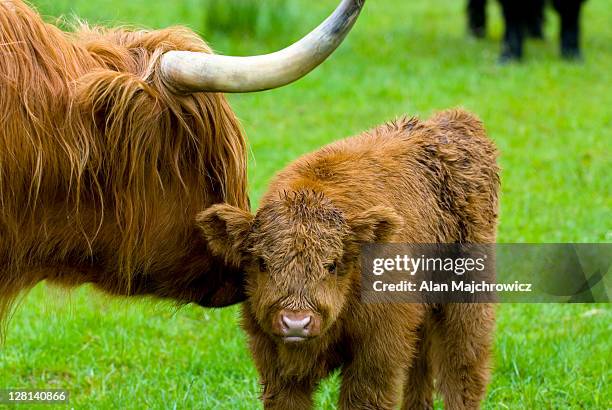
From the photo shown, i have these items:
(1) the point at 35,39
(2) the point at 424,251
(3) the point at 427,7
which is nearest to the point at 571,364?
(2) the point at 424,251

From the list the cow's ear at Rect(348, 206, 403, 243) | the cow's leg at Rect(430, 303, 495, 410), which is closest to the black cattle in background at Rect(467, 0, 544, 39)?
the cow's leg at Rect(430, 303, 495, 410)

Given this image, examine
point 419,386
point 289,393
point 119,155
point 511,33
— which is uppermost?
point 511,33

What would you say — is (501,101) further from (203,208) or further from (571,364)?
(203,208)

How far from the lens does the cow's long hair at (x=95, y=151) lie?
3.82 m

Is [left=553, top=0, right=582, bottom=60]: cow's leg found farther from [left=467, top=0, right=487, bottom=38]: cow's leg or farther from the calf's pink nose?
the calf's pink nose

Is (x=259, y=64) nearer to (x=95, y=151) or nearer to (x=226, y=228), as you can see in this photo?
(x=226, y=228)

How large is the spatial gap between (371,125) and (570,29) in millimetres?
4949

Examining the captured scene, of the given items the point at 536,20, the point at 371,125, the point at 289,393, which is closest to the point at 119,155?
the point at 289,393

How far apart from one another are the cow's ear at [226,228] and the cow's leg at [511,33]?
986 centimetres

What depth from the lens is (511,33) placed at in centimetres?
1318

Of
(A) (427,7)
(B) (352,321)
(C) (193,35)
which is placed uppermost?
(A) (427,7)

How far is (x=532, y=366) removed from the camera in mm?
5457

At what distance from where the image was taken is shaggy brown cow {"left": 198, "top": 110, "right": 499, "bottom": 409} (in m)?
3.55

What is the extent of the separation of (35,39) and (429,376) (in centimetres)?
219
